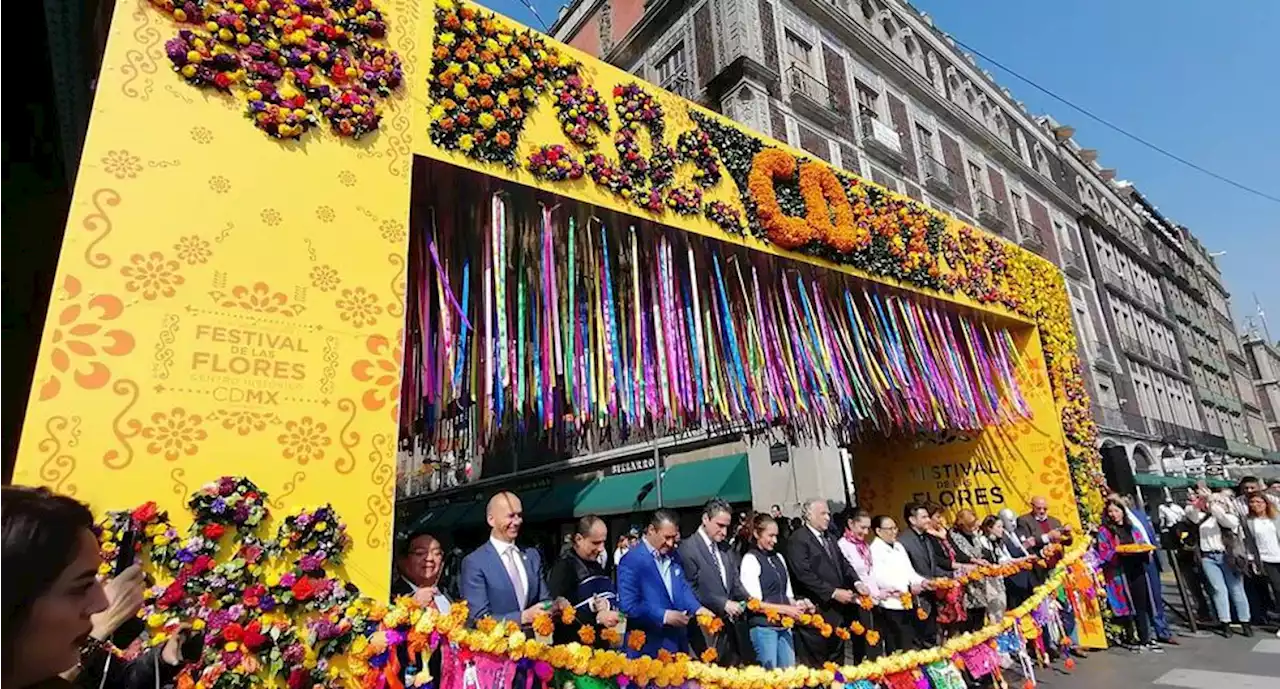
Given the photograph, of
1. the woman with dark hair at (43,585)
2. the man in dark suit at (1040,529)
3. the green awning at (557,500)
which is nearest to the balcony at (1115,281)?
the green awning at (557,500)

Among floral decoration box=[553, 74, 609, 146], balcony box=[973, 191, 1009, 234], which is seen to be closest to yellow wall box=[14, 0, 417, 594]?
floral decoration box=[553, 74, 609, 146]

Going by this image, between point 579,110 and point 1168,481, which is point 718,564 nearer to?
point 579,110

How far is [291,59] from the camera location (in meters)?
3.17

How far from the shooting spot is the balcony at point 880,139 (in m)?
17.4

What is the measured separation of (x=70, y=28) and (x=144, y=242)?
2967mm

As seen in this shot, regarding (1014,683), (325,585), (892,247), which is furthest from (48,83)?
(1014,683)

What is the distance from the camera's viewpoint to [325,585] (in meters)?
2.61

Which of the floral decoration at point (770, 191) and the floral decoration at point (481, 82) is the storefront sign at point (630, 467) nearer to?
the floral decoration at point (770, 191)

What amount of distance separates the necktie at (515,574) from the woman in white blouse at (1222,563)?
8208mm

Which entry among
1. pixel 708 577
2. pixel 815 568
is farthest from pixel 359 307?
pixel 815 568

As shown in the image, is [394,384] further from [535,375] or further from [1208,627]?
[1208,627]

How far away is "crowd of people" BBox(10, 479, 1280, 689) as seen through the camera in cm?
125

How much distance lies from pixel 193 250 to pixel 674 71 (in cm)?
1632

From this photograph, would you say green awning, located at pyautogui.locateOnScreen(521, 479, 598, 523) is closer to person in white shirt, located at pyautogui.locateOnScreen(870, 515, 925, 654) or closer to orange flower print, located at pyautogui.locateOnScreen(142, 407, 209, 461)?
person in white shirt, located at pyautogui.locateOnScreen(870, 515, 925, 654)
